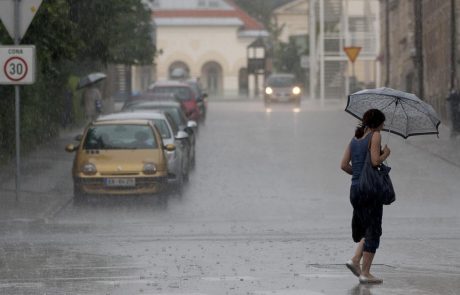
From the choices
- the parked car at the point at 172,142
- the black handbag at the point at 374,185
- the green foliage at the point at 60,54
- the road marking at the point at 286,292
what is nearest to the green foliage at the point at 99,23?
the green foliage at the point at 60,54

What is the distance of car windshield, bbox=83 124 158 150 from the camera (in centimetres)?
2258

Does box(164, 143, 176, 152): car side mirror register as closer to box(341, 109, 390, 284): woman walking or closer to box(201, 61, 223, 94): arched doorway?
box(341, 109, 390, 284): woman walking

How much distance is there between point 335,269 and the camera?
13.7 meters

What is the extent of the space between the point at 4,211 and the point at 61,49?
744 cm

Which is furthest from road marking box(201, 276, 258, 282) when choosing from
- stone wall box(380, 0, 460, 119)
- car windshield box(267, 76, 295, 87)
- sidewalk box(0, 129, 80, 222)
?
car windshield box(267, 76, 295, 87)

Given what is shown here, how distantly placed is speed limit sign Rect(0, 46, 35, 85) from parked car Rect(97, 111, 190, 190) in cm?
252

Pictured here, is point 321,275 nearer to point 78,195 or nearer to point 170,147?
point 78,195

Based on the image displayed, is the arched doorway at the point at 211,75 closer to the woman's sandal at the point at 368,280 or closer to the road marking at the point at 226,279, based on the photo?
the road marking at the point at 226,279

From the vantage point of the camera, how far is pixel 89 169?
2208 cm

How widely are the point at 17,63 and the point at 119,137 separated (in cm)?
242

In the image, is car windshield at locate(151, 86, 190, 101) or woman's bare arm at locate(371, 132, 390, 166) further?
car windshield at locate(151, 86, 190, 101)

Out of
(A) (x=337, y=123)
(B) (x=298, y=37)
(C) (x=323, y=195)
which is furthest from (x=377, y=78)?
(C) (x=323, y=195)

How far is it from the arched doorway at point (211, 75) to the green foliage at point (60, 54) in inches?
2947

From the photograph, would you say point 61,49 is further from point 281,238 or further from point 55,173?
point 281,238
